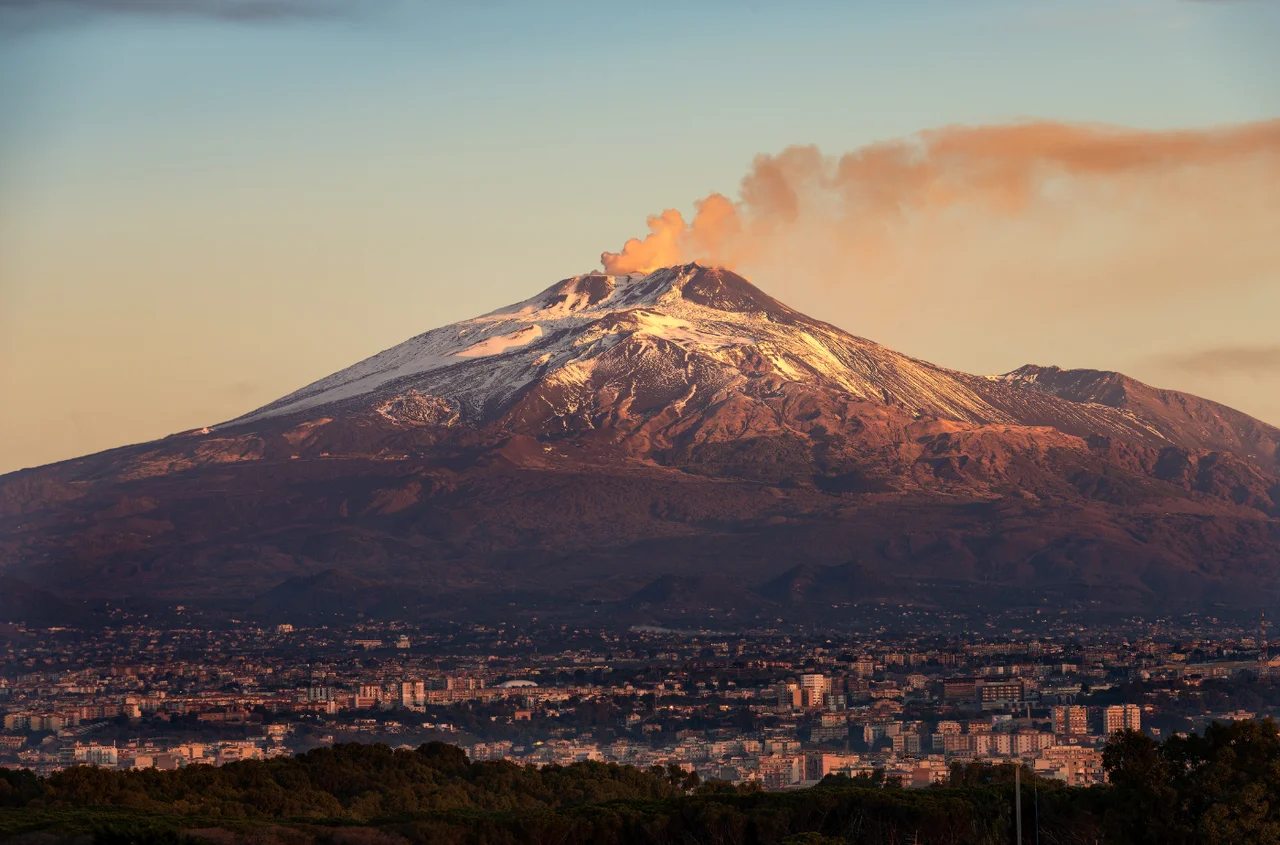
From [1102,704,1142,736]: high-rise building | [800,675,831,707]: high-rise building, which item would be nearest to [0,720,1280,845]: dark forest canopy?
[1102,704,1142,736]: high-rise building

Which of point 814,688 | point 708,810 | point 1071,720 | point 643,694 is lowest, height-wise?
point 708,810

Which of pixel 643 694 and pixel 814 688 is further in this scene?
pixel 643 694

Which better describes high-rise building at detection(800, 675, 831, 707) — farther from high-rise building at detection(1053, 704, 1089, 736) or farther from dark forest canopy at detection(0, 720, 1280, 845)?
dark forest canopy at detection(0, 720, 1280, 845)

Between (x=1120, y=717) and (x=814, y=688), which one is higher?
(x=814, y=688)

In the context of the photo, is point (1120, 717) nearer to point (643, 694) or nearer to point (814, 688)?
point (814, 688)

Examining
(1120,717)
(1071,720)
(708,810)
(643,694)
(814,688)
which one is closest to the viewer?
(708,810)

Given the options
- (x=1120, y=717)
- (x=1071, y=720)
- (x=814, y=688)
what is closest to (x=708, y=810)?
(x=1071, y=720)

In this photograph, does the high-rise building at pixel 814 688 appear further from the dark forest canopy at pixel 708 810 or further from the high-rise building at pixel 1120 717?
the dark forest canopy at pixel 708 810

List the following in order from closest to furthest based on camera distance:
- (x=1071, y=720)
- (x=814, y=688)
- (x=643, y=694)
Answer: (x=1071, y=720) → (x=814, y=688) → (x=643, y=694)
